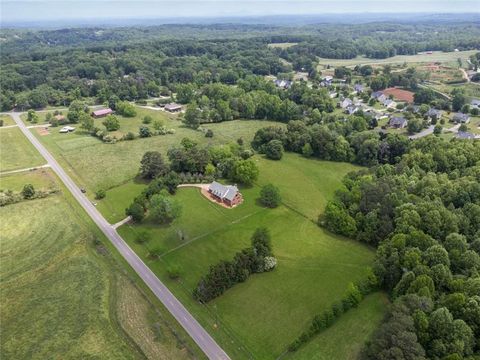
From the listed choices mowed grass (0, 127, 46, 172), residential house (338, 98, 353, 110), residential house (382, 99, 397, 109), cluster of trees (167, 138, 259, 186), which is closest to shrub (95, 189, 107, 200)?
cluster of trees (167, 138, 259, 186)

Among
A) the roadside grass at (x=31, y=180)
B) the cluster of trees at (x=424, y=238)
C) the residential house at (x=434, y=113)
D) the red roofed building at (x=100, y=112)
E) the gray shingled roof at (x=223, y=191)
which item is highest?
the cluster of trees at (x=424, y=238)

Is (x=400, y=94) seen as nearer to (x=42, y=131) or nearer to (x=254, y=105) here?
(x=254, y=105)

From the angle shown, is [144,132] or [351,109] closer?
[144,132]

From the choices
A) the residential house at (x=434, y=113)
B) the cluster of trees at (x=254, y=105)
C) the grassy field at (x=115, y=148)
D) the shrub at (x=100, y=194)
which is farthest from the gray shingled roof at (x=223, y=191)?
the residential house at (x=434, y=113)

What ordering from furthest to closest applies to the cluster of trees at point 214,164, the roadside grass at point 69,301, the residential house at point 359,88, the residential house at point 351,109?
the residential house at point 359,88, the residential house at point 351,109, the cluster of trees at point 214,164, the roadside grass at point 69,301

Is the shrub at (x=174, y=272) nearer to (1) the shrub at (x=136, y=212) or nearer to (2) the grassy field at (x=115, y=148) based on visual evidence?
(1) the shrub at (x=136, y=212)

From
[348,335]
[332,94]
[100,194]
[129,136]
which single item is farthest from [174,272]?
[332,94]

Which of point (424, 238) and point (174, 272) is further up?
point (424, 238)

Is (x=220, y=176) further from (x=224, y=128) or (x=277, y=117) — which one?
(x=277, y=117)
